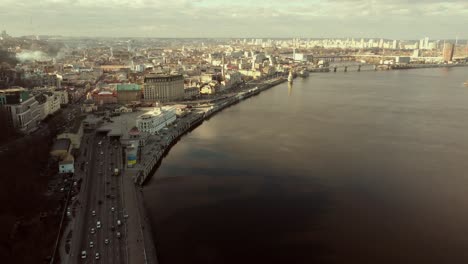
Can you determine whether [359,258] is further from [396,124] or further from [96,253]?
[396,124]

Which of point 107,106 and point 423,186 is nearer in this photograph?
point 423,186

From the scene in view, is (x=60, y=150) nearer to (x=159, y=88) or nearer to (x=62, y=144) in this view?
(x=62, y=144)

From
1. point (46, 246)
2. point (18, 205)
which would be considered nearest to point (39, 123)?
point (18, 205)

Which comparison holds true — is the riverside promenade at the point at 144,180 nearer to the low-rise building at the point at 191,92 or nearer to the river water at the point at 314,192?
the river water at the point at 314,192

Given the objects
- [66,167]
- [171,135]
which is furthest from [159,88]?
[66,167]

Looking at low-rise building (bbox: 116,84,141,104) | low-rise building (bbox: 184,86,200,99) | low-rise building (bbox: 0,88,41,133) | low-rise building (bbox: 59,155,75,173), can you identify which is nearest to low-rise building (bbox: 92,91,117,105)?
low-rise building (bbox: 116,84,141,104)
